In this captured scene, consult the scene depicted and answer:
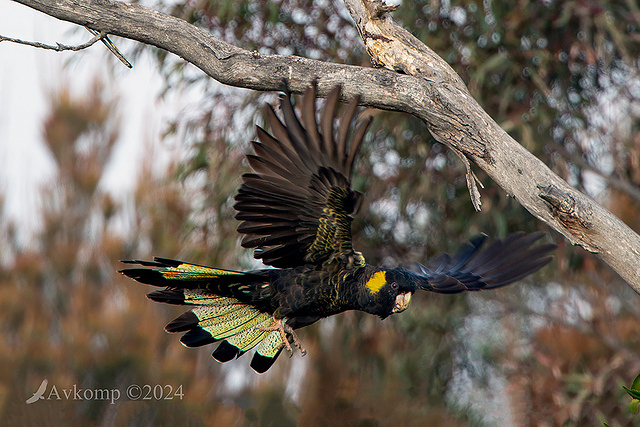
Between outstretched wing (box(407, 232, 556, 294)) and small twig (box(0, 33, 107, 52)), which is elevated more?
small twig (box(0, 33, 107, 52))

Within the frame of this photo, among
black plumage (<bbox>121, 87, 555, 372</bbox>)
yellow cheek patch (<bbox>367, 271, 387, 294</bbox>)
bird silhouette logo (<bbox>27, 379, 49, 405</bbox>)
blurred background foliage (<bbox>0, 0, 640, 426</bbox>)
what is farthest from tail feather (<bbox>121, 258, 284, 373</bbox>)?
bird silhouette logo (<bbox>27, 379, 49, 405</bbox>)

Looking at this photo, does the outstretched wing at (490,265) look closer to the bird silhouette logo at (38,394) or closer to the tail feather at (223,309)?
the tail feather at (223,309)

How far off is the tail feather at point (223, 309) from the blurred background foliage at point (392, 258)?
1947mm

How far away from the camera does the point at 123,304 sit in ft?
18.5

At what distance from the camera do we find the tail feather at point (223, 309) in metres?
2.04

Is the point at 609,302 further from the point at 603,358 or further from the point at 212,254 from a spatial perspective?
the point at 212,254

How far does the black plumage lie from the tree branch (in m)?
0.16

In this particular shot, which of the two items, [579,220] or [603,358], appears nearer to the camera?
[579,220]

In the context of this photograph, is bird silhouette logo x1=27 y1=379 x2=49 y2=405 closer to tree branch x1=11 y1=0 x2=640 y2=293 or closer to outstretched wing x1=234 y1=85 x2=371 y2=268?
outstretched wing x1=234 y1=85 x2=371 y2=268

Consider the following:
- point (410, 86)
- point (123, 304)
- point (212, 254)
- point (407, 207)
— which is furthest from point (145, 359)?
point (410, 86)

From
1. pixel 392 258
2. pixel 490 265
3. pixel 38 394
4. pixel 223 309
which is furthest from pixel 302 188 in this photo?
pixel 38 394

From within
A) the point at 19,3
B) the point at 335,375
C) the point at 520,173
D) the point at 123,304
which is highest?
the point at 19,3

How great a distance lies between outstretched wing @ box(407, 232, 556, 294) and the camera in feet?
6.94

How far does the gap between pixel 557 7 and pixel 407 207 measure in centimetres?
169
